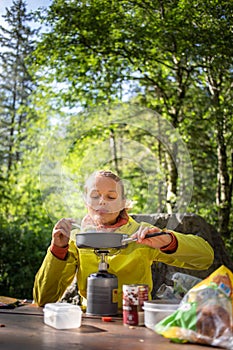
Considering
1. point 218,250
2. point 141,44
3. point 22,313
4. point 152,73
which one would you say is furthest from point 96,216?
point 152,73

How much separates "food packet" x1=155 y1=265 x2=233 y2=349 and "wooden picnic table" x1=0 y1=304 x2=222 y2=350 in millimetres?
20

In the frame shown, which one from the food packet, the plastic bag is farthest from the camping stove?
the food packet

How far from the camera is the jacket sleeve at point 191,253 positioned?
1.63 metres

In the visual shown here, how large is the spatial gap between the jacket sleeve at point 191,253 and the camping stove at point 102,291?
215 millimetres

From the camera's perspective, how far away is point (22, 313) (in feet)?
5.44

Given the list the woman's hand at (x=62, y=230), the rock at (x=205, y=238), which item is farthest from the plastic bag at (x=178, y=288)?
the rock at (x=205, y=238)

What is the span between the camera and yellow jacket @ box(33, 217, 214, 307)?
5.50ft

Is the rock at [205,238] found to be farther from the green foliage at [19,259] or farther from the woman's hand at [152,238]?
the green foliage at [19,259]

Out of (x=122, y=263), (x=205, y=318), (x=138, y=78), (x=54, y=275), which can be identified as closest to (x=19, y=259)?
(x=138, y=78)

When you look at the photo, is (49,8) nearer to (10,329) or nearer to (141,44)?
(141,44)

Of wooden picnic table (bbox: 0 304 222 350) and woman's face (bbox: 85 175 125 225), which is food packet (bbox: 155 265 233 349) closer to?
wooden picnic table (bbox: 0 304 222 350)

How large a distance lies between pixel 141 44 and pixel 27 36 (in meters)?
3.14

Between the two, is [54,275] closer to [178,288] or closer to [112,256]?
[112,256]

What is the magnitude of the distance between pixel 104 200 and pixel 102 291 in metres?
0.29
